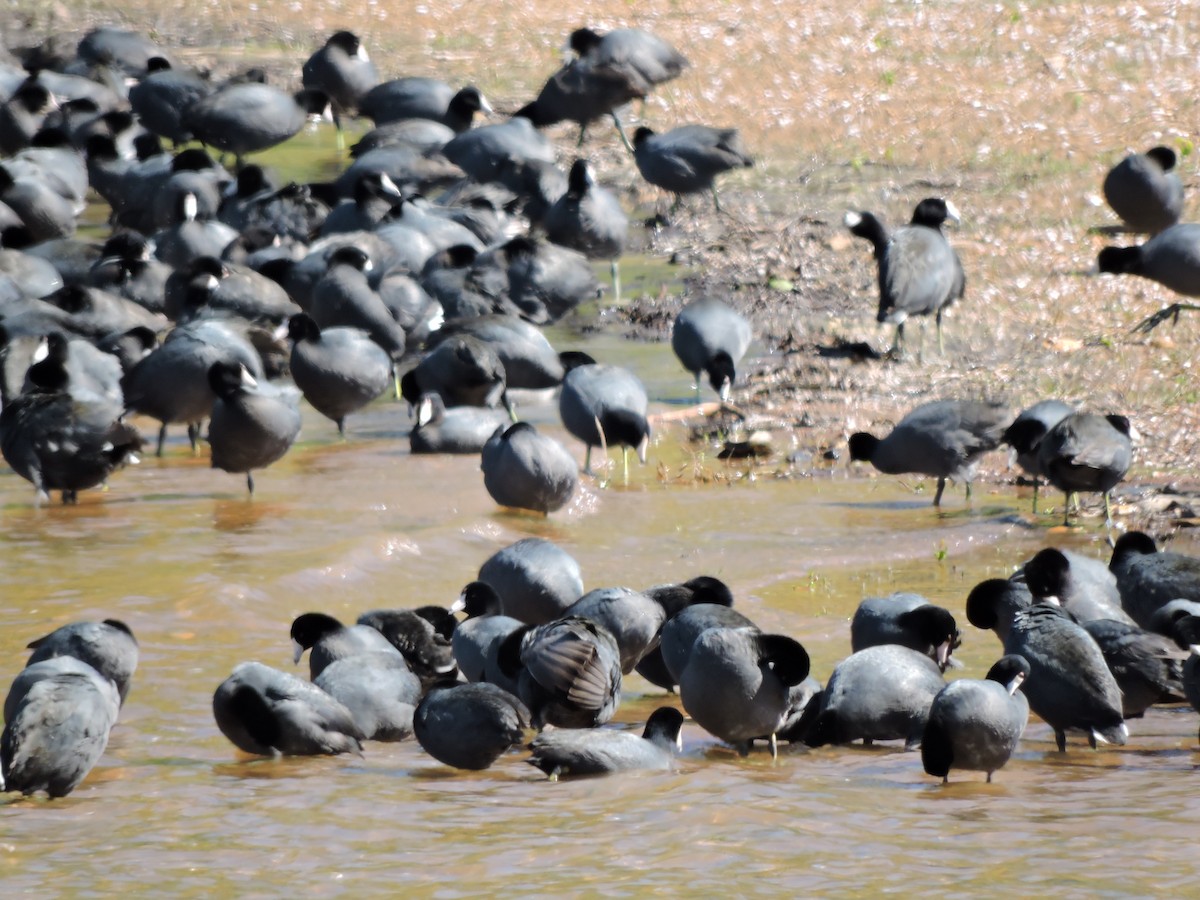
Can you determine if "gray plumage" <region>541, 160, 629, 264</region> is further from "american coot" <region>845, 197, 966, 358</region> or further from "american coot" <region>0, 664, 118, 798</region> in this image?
"american coot" <region>0, 664, 118, 798</region>

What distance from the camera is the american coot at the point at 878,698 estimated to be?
6.12m

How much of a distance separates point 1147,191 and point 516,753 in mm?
9901

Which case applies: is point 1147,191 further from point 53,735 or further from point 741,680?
point 53,735

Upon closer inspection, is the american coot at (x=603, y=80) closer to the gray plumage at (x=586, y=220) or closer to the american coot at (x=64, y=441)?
the gray plumage at (x=586, y=220)

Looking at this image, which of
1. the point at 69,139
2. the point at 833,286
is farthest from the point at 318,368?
the point at 69,139

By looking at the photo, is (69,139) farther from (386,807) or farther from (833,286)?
(386,807)

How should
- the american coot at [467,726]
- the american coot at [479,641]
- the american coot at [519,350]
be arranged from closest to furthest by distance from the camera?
1. the american coot at [467,726]
2. the american coot at [479,641]
3. the american coot at [519,350]

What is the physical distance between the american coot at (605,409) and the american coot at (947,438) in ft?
4.44

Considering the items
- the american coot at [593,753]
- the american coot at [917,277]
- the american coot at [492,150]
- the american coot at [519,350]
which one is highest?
the american coot at [492,150]

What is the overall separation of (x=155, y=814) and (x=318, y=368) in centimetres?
598

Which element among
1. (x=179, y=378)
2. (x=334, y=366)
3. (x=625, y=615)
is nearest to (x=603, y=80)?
(x=334, y=366)

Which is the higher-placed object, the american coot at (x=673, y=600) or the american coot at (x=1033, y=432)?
the american coot at (x=1033, y=432)

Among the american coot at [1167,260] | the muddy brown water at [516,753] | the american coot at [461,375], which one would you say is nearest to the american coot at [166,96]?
the american coot at [461,375]

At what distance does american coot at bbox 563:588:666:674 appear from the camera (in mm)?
6723
